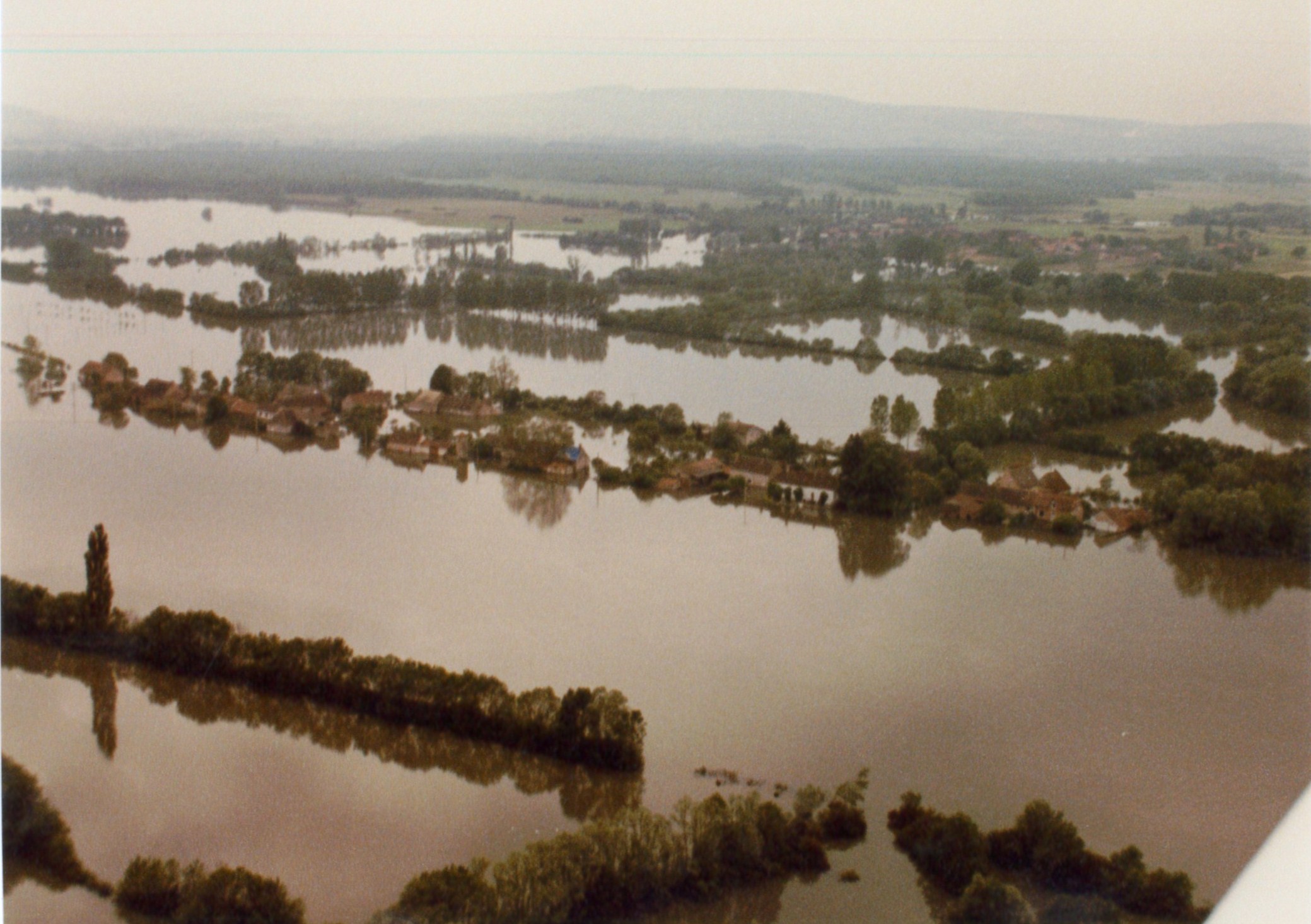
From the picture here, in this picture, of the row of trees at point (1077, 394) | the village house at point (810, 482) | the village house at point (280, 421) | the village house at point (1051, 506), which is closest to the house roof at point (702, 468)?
the village house at point (810, 482)

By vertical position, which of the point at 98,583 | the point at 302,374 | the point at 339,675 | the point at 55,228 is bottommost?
the point at 339,675

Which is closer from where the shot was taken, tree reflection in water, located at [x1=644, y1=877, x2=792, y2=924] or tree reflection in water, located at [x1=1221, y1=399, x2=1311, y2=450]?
tree reflection in water, located at [x1=644, y1=877, x2=792, y2=924]

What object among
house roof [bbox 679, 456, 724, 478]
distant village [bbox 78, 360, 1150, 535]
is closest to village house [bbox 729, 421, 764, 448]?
distant village [bbox 78, 360, 1150, 535]

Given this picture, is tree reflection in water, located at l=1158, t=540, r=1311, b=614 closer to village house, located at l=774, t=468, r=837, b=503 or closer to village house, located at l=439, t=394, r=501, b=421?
village house, located at l=774, t=468, r=837, b=503

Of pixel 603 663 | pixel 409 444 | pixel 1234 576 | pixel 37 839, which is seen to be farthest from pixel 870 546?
pixel 37 839

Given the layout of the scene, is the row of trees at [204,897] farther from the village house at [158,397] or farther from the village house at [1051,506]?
the village house at [1051,506]

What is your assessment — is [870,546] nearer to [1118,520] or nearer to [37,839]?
[1118,520]
